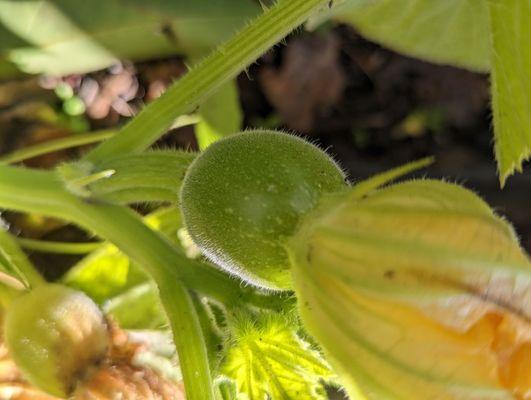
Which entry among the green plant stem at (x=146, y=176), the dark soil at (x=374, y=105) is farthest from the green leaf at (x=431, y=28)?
the dark soil at (x=374, y=105)

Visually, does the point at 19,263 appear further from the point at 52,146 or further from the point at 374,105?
the point at 374,105

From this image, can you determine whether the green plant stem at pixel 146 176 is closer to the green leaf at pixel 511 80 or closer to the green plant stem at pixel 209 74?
the green plant stem at pixel 209 74

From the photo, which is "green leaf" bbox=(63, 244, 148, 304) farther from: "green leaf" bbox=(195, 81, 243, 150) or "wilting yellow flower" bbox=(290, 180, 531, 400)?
"wilting yellow flower" bbox=(290, 180, 531, 400)

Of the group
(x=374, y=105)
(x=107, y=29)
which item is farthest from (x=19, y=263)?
(x=374, y=105)

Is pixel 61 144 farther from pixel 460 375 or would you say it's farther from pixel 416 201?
pixel 460 375

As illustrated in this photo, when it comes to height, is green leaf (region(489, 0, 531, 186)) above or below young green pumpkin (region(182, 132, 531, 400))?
above

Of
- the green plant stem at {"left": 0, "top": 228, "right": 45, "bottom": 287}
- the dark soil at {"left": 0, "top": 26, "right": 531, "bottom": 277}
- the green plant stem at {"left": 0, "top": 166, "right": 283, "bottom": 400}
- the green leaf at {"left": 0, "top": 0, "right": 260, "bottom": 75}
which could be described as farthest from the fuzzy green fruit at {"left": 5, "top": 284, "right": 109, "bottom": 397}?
the dark soil at {"left": 0, "top": 26, "right": 531, "bottom": 277}
